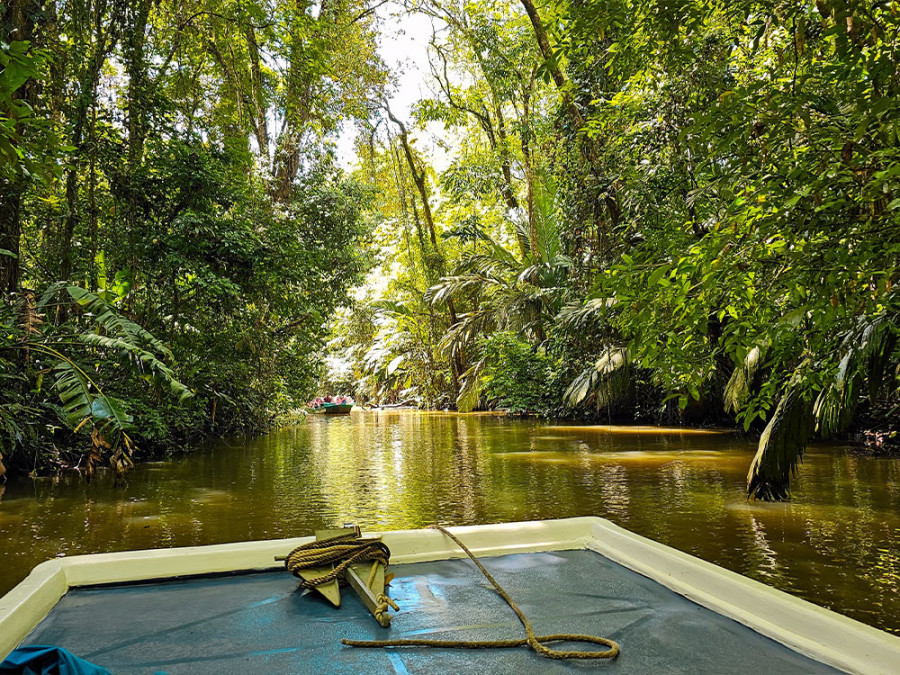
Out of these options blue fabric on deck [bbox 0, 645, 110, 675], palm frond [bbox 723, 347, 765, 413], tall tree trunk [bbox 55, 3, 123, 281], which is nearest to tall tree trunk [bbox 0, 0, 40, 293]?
tall tree trunk [bbox 55, 3, 123, 281]

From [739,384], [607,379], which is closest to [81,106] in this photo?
[739,384]

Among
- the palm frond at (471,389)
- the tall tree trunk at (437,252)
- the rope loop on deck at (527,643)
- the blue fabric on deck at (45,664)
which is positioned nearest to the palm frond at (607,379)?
the palm frond at (471,389)

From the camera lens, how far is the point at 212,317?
826cm

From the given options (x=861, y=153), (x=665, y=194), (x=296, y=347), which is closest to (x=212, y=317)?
(x=296, y=347)

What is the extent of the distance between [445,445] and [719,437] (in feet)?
14.3

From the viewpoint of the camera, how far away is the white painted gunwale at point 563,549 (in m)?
1.40

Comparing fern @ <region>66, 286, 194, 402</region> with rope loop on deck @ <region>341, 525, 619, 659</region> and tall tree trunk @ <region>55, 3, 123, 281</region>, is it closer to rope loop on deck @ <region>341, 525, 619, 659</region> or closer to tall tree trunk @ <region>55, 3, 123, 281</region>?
tall tree trunk @ <region>55, 3, 123, 281</region>

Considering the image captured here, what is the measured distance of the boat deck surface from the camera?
1.48 meters

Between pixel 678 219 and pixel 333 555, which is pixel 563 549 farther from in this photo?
pixel 678 219

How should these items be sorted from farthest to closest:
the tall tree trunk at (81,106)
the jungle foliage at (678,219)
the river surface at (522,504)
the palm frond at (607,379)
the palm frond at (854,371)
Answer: the palm frond at (607,379)
the tall tree trunk at (81,106)
the palm frond at (854,371)
the river surface at (522,504)
the jungle foliage at (678,219)

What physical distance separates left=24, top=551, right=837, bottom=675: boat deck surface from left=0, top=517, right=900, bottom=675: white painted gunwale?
43 mm

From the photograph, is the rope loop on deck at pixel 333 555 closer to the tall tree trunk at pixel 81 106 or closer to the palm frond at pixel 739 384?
the tall tree trunk at pixel 81 106

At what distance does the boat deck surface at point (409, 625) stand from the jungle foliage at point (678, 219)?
1267mm

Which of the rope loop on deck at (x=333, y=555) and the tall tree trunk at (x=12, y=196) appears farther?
the tall tree trunk at (x=12, y=196)
